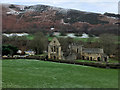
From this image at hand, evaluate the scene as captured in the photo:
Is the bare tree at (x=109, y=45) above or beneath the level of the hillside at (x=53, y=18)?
beneath

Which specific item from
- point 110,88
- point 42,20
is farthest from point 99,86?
point 42,20

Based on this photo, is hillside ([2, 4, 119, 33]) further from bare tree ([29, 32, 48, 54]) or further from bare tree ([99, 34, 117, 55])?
bare tree ([99, 34, 117, 55])

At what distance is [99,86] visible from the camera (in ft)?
30.3

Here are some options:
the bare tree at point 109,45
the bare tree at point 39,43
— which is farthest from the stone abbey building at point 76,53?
the bare tree at point 39,43

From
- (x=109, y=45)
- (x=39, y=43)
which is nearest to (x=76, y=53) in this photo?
Answer: (x=109, y=45)

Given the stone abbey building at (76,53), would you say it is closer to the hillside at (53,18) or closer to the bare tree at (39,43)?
the hillside at (53,18)

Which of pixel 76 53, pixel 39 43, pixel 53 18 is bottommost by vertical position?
pixel 76 53

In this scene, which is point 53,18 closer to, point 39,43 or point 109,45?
point 39,43

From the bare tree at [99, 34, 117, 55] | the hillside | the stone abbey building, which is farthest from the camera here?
the bare tree at [99, 34, 117, 55]

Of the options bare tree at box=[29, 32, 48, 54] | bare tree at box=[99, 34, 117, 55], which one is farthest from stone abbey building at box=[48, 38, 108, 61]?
bare tree at box=[29, 32, 48, 54]

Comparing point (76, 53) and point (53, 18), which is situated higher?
point (53, 18)

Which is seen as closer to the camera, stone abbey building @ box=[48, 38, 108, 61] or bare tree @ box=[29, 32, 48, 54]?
stone abbey building @ box=[48, 38, 108, 61]

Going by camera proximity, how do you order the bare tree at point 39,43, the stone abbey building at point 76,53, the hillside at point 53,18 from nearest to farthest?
the stone abbey building at point 76,53 → the hillside at point 53,18 → the bare tree at point 39,43

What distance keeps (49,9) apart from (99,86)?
27.2 m
